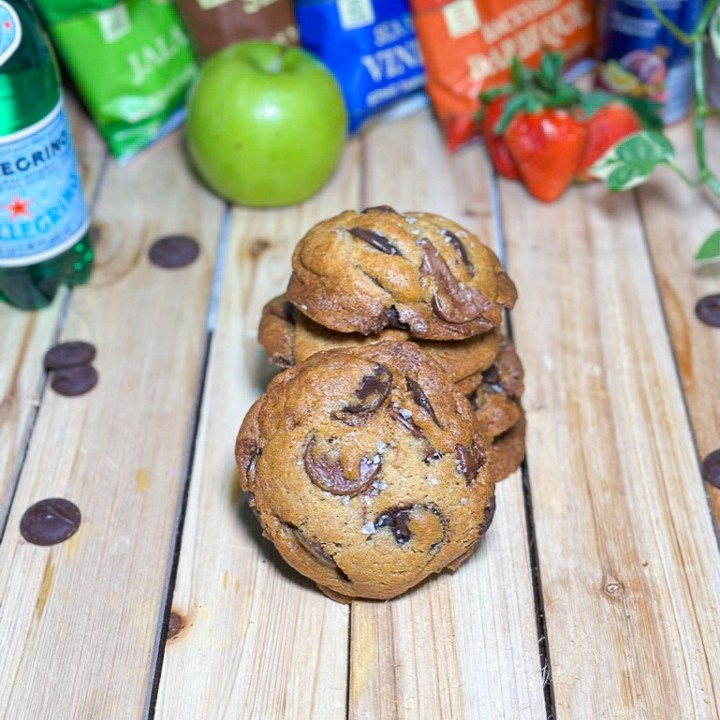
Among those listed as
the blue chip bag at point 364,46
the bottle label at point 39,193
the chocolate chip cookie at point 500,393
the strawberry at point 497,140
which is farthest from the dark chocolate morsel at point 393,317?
the blue chip bag at point 364,46

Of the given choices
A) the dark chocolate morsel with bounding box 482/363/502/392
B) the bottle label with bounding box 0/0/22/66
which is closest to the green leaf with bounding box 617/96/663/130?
the dark chocolate morsel with bounding box 482/363/502/392

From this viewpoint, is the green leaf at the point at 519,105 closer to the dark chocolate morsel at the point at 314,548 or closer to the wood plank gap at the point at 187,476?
the wood plank gap at the point at 187,476

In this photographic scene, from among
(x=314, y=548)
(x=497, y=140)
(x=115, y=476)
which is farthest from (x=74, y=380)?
(x=497, y=140)

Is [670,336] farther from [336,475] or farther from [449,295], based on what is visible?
[336,475]

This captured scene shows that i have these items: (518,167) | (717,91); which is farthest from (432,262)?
(717,91)

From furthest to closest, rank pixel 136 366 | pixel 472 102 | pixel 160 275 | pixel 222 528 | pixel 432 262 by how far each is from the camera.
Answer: pixel 472 102 → pixel 160 275 → pixel 136 366 → pixel 222 528 → pixel 432 262

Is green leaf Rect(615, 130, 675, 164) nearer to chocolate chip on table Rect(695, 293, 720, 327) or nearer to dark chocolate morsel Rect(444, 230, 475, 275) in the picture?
chocolate chip on table Rect(695, 293, 720, 327)

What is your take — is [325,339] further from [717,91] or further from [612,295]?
[717,91]
